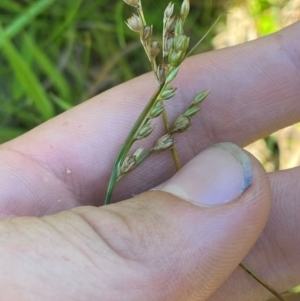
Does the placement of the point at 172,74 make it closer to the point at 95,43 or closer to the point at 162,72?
the point at 162,72

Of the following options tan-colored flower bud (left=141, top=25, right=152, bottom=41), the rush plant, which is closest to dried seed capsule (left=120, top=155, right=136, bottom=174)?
the rush plant

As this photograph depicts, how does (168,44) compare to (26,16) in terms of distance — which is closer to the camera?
(168,44)

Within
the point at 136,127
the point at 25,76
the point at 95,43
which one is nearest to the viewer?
the point at 136,127

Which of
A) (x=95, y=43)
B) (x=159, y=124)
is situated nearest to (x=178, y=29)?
(x=159, y=124)

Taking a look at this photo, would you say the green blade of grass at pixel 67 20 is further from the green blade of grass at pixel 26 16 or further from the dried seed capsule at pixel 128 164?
the dried seed capsule at pixel 128 164

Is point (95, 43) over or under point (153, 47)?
under

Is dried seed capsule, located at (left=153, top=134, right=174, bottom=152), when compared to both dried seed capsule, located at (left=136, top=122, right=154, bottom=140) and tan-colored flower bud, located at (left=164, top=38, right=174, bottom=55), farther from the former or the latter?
tan-colored flower bud, located at (left=164, top=38, right=174, bottom=55)

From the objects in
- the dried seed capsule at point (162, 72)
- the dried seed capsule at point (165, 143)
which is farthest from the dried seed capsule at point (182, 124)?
the dried seed capsule at point (162, 72)
